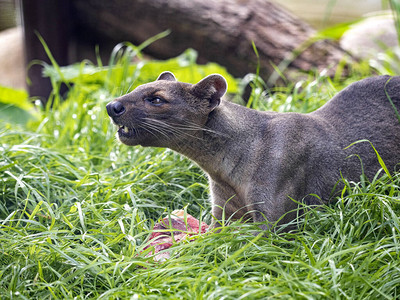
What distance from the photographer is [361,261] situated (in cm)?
287

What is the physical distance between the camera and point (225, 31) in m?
7.20

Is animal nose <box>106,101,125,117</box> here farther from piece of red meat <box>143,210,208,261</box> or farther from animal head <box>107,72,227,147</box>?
piece of red meat <box>143,210,208,261</box>

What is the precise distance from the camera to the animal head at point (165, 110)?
3.42m

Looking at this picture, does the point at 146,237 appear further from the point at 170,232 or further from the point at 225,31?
the point at 225,31

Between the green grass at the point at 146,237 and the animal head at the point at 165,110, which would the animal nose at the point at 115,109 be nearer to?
the animal head at the point at 165,110

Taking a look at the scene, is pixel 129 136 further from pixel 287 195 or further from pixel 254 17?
pixel 254 17

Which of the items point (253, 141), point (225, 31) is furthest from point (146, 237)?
point (225, 31)

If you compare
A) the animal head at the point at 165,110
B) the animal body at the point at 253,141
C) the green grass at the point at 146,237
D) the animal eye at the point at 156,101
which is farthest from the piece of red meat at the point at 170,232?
the animal eye at the point at 156,101

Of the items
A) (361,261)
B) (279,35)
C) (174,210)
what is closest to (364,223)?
(361,261)

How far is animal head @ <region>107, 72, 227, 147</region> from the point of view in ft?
11.2

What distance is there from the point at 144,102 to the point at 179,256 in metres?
0.97

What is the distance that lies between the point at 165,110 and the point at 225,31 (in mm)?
3972

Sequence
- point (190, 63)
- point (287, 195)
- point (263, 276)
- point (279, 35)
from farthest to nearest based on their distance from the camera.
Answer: point (279, 35), point (190, 63), point (287, 195), point (263, 276)

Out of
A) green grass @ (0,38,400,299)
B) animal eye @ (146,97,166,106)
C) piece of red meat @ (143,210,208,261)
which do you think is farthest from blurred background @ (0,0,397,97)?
piece of red meat @ (143,210,208,261)
